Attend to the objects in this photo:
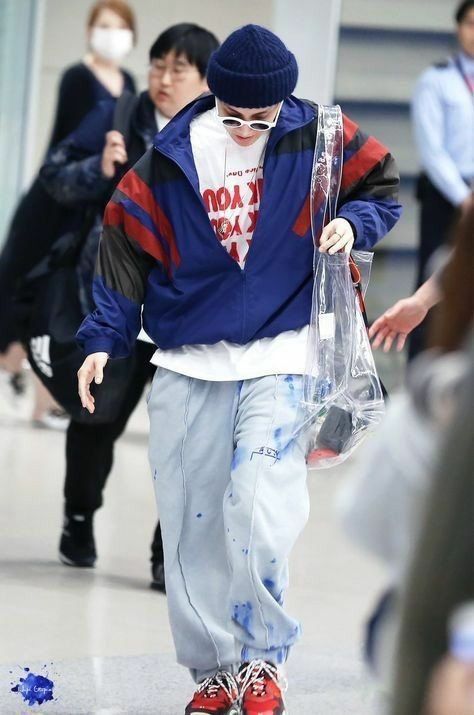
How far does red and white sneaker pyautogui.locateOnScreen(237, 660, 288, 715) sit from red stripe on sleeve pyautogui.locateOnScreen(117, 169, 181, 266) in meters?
0.93

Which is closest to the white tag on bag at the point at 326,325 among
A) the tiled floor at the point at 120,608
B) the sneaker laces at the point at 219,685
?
the tiled floor at the point at 120,608

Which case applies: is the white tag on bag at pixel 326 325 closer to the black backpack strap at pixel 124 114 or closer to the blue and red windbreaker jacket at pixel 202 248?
the blue and red windbreaker jacket at pixel 202 248

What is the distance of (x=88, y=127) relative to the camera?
5.16 m

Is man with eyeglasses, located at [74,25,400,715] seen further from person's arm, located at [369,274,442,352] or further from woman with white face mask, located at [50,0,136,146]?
woman with white face mask, located at [50,0,136,146]

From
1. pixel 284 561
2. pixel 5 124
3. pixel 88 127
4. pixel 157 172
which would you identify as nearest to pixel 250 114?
pixel 157 172

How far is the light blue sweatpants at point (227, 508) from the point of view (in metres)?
3.54

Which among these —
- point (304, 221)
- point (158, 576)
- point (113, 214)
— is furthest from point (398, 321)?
point (158, 576)

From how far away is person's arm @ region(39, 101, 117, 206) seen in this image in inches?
197


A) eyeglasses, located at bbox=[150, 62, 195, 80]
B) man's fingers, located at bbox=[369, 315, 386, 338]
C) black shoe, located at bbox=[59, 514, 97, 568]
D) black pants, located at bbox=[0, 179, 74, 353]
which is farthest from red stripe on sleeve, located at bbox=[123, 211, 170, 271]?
black shoe, located at bbox=[59, 514, 97, 568]

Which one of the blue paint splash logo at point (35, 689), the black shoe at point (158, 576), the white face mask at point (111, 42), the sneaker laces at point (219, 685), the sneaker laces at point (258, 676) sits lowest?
the black shoe at point (158, 576)

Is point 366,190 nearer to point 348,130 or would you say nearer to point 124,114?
point 348,130

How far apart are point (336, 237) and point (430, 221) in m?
4.06

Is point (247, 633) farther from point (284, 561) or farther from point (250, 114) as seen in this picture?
point (250, 114)

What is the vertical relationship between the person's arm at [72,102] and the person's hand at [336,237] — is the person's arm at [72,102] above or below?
above
